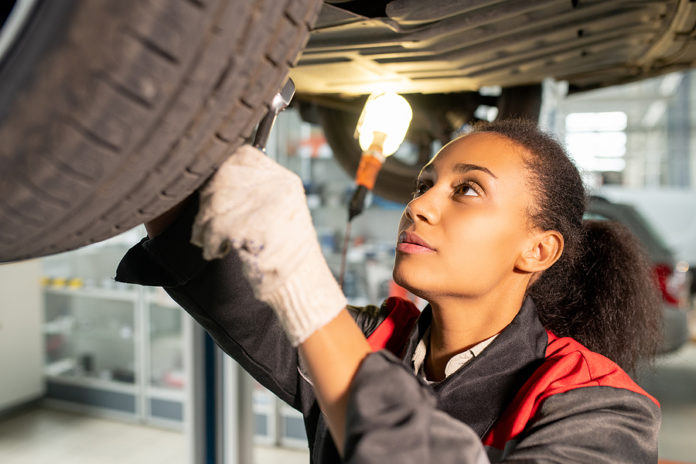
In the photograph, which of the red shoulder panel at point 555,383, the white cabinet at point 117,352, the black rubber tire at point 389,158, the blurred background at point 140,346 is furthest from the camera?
the white cabinet at point 117,352

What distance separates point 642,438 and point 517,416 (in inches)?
4.7

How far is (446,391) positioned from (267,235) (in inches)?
12.7

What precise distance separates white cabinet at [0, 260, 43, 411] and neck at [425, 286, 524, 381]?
249 centimetres

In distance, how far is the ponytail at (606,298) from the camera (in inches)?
30.9

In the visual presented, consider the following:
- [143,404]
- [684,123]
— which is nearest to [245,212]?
[143,404]

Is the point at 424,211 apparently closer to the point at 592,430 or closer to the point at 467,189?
the point at 467,189

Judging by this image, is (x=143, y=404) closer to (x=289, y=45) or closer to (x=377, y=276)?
(x=377, y=276)

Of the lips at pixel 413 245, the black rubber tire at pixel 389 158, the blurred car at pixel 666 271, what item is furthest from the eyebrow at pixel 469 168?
the blurred car at pixel 666 271

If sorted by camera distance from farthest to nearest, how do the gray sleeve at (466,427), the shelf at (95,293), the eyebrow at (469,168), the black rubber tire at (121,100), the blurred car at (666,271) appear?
the shelf at (95,293) → the blurred car at (666,271) → the eyebrow at (469,168) → the gray sleeve at (466,427) → the black rubber tire at (121,100)

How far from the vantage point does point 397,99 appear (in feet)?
3.11

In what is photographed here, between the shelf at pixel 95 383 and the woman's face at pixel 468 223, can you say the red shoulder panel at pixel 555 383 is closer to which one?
the woman's face at pixel 468 223

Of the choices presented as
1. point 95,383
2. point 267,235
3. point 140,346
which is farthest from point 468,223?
point 95,383

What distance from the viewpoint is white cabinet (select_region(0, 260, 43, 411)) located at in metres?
2.56

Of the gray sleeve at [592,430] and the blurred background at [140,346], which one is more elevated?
the gray sleeve at [592,430]
